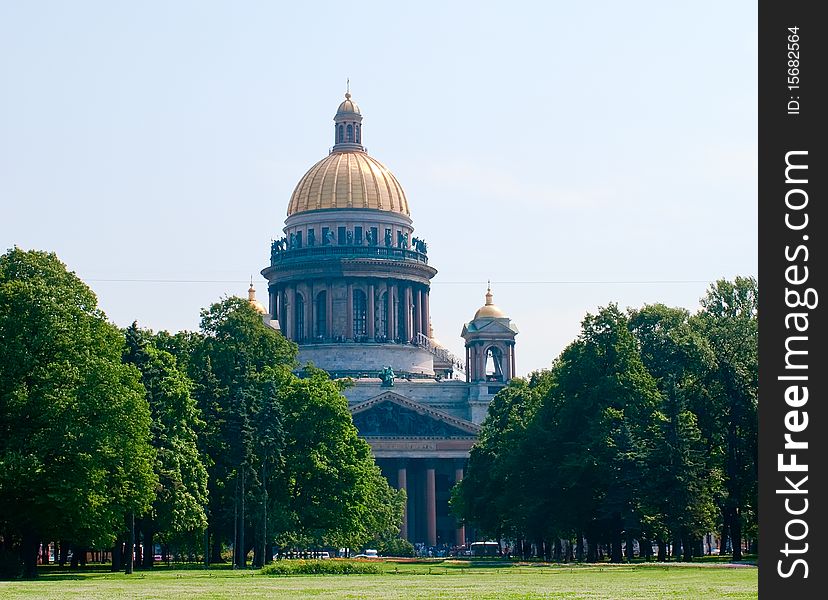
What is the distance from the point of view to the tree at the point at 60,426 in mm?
66875

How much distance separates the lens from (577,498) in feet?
304

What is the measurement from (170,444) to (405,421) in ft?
324

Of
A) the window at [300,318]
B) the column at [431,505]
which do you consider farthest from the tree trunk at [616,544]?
the window at [300,318]

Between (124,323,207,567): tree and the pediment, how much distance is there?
90.3 meters

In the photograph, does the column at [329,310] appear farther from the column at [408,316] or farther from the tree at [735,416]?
the tree at [735,416]

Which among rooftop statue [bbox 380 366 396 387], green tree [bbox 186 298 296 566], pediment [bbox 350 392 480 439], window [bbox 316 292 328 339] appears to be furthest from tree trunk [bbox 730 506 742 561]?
window [bbox 316 292 328 339]

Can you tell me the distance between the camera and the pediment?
6939 inches

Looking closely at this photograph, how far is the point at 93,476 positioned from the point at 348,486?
34.4 metres

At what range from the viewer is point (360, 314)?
19650 centimetres

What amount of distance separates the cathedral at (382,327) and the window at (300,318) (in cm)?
12

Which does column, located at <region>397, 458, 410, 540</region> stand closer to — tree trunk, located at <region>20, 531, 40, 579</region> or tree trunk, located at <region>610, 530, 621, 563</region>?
tree trunk, located at <region>610, 530, 621, 563</region>

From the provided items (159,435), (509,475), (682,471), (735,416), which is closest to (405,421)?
(509,475)
